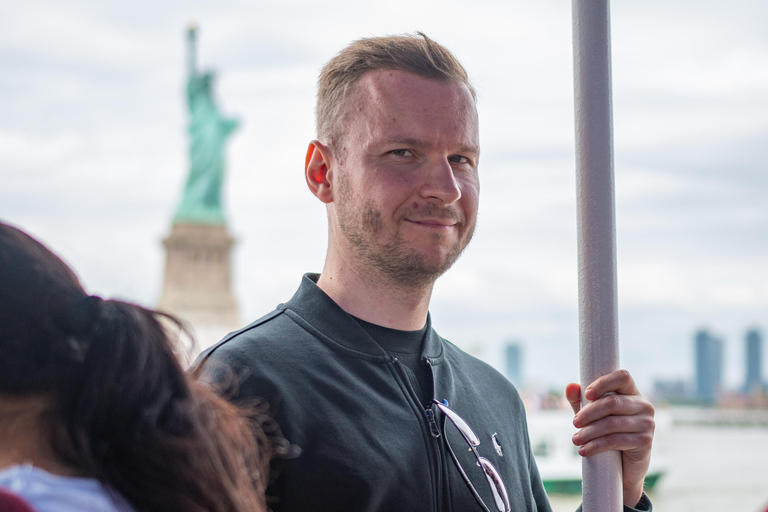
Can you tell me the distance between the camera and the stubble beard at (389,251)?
5.66 feet

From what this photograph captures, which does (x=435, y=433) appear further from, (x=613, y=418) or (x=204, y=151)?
(x=204, y=151)

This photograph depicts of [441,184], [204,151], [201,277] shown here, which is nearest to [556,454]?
[201,277]

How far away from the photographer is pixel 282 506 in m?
1.57

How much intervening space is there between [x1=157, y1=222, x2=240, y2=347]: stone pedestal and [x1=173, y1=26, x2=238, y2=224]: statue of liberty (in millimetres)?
467

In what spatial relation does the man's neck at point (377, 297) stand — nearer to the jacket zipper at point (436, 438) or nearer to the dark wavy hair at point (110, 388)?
the jacket zipper at point (436, 438)

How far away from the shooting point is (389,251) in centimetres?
174

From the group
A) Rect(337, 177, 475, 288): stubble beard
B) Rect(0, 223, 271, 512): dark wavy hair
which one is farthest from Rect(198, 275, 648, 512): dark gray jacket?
Rect(0, 223, 271, 512): dark wavy hair

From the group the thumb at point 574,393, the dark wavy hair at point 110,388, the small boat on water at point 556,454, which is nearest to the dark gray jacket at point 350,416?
the thumb at point 574,393

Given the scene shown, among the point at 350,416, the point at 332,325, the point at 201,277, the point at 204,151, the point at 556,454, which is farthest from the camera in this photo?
the point at 204,151

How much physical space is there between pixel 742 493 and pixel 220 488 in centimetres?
2322

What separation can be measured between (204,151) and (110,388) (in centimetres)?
2155

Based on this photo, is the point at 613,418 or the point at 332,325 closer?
the point at 613,418

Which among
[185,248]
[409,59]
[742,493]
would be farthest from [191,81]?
[409,59]

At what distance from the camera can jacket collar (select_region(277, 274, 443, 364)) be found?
5.77 feet
